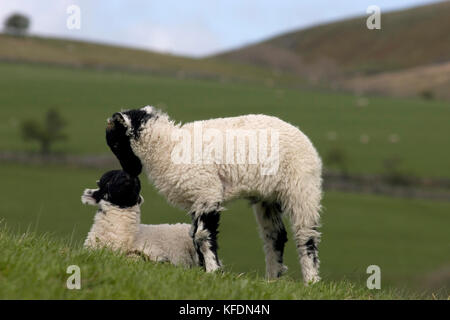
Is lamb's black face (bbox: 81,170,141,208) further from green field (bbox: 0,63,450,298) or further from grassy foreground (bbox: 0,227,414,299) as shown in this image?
green field (bbox: 0,63,450,298)

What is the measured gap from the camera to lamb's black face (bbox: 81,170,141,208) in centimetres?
840

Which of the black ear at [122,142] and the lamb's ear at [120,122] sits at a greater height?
the lamb's ear at [120,122]

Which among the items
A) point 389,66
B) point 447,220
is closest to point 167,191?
point 447,220

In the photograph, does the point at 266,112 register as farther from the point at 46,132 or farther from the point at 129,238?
the point at 129,238

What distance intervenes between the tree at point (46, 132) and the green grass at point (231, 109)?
1.15 m

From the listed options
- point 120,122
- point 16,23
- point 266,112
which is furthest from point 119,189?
point 16,23

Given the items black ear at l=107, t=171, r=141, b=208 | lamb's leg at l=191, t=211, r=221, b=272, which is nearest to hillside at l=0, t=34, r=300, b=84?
black ear at l=107, t=171, r=141, b=208

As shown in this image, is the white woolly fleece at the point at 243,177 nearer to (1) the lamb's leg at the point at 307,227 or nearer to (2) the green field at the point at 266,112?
(1) the lamb's leg at the point at 307,227

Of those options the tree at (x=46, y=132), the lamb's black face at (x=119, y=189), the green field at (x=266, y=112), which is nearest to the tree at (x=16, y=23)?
the green field at (x=266, y=112)

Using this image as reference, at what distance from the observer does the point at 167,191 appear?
8.20 meters

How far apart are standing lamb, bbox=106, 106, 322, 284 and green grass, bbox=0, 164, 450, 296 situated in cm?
2978

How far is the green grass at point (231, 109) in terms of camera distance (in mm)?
67625

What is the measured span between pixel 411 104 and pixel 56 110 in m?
40.8
